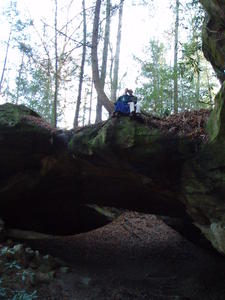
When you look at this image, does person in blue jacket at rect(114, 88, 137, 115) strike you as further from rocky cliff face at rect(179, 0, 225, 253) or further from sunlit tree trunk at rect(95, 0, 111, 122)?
sunlit tree trunk at rect(95, 0, 111, 122)

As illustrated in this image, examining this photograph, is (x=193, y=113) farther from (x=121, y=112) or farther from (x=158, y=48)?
(x=158, y=48)

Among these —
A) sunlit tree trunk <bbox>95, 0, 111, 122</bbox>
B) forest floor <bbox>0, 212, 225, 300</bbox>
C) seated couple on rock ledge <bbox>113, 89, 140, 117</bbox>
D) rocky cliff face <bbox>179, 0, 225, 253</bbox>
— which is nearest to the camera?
rocky cliff face <bbox>179, 0, 225, 253</bbox>

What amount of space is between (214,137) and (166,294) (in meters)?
4.16

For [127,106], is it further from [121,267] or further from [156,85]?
[156,85]

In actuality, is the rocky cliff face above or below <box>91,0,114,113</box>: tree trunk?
below

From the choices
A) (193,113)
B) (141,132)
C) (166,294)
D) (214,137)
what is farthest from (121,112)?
(166,294)

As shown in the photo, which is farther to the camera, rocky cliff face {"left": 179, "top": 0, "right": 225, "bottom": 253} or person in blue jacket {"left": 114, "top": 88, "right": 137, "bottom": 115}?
person in blue jacket {"left": 114, "top": 88, "right": 137, "bottom": 115}

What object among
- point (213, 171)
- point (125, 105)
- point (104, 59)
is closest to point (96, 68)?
point (104, 59)

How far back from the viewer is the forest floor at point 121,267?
6.98 m

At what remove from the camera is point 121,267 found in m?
9.86

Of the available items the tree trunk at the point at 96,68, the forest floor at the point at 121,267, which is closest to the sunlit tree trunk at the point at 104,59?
the tree trunk at the point at 96,68

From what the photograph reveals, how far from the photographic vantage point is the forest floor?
6977 millimetres

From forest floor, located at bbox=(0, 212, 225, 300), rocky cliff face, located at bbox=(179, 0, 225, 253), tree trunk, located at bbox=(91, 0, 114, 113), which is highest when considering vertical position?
tree trunk, located at bbox=(91, 0, 114, 113)

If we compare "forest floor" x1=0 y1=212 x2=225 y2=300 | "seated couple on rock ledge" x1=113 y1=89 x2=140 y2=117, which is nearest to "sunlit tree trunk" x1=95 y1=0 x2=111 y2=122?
"forest floor" x1=0 y1=212 x2=225 y2=300
